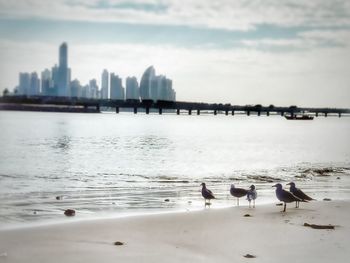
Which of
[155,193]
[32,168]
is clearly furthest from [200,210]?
[32,168]

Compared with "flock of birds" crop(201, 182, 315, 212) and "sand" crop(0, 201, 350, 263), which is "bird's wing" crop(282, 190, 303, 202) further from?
"sand" crop(0, 201, 350, 263)

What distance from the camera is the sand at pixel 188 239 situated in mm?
7430

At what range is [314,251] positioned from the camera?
25.3 ft

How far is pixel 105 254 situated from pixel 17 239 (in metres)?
1.96

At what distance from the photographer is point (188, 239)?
8688 mm

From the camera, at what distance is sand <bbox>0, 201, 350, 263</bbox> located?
7.43 metres

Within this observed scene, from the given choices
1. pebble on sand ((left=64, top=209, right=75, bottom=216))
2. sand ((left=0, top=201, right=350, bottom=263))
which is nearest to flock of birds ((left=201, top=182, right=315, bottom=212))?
sand ((left=0, top=201, right=350, bottom=263))

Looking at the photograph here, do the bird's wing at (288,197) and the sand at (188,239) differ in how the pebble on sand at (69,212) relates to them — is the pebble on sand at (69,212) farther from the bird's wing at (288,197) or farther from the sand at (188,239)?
the bird's wing at (288,197)

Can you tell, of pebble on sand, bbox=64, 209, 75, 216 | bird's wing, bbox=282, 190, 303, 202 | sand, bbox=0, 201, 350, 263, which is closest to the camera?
sand, bbox=0, 201, 350, 263

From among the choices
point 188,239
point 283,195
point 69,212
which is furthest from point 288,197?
point 69,212

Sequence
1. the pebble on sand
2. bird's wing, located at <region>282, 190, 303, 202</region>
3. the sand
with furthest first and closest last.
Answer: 1. bird's wing, located at <region>282, 190, 303, 202</region>
2. the pebble on sand
3. the sand

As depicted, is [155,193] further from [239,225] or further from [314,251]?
[314,251]

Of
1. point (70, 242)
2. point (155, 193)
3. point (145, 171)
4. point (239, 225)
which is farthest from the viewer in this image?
point (145, 171)

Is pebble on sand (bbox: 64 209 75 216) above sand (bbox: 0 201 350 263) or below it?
below
